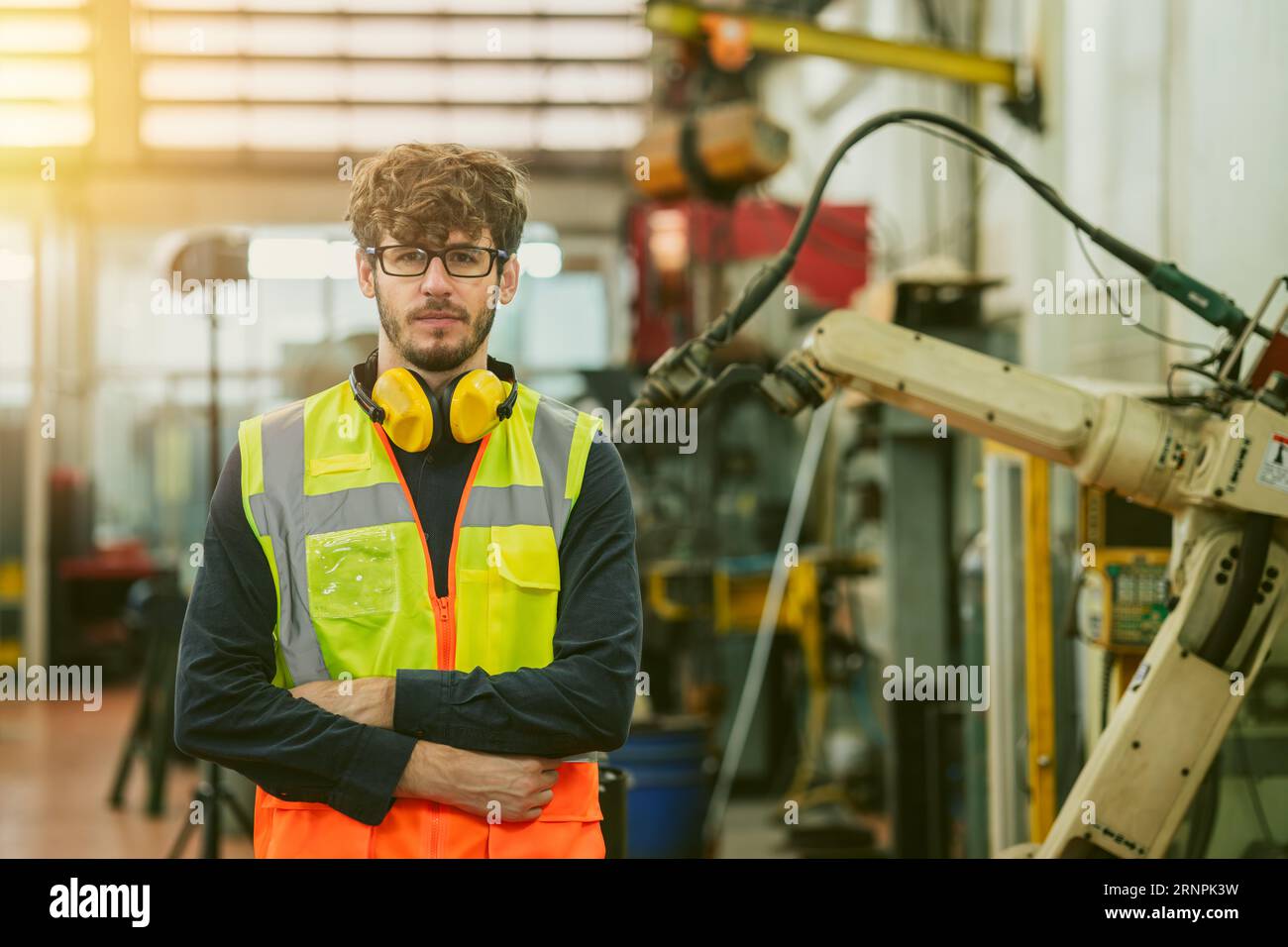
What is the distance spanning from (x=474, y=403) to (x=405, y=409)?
9 centimetres

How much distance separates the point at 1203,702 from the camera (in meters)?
2.38

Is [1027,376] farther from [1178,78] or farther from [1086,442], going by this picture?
[1178,78]

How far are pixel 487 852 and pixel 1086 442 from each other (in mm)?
1329

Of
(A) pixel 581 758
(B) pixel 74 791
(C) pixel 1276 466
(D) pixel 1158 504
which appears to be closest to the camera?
(A) pixel 581 758

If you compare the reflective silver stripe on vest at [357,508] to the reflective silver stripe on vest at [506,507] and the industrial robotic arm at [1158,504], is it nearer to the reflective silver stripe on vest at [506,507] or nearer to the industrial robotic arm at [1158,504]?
the reflective silver stripe on vest at [506,507]

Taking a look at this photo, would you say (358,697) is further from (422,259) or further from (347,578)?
(422,259)

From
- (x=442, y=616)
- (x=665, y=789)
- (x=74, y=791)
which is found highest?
(x=442, y=616)

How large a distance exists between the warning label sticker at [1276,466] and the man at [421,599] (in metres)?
1.19

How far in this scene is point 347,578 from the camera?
1.77 meters

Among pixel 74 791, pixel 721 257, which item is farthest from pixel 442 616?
pixel 721 257

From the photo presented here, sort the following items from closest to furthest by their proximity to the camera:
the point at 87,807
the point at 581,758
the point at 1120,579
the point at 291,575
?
the point at 291,575 < the point at 581,758 < the point at 1120,579 < the point at 87,807

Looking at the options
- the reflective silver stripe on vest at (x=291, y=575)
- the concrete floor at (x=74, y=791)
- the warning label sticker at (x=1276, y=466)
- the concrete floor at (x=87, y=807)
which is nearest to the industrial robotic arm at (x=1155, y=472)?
the warning label sticker at (x=1276, y=466)

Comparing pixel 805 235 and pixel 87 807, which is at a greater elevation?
pixel 805 235
